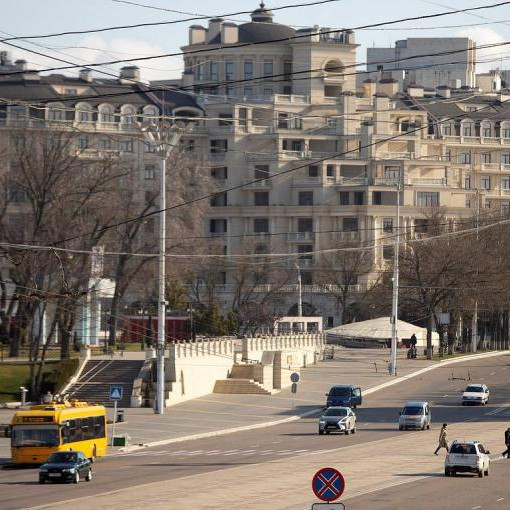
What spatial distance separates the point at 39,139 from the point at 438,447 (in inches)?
1714

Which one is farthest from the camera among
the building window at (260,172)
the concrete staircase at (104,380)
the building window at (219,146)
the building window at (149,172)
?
the building window at (219,146)

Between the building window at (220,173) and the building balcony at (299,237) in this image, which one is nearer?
the building balcony at (299,237)

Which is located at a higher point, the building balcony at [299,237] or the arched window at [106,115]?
the arched window at [106,115]

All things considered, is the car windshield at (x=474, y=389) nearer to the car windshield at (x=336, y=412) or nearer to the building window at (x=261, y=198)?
the car windshield at (x=336, y=412)

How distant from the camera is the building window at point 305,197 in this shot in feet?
506

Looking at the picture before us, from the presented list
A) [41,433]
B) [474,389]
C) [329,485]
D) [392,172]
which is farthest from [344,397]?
[392,172]

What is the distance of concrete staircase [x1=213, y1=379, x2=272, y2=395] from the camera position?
9012 cm

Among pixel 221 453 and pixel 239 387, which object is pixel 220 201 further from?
pixel 221 453

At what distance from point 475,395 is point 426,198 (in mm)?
70821

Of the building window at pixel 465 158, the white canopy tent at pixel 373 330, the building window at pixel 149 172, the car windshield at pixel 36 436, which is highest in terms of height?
the building window at pixel 465 158

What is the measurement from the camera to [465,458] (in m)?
49.8

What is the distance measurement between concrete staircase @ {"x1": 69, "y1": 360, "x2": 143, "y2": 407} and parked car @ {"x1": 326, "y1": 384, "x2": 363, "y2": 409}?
1007 centimetres

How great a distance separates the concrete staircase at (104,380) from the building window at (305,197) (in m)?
69.7

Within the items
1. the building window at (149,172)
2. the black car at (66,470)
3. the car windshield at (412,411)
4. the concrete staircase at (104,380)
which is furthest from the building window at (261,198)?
the black car at (66,470)
